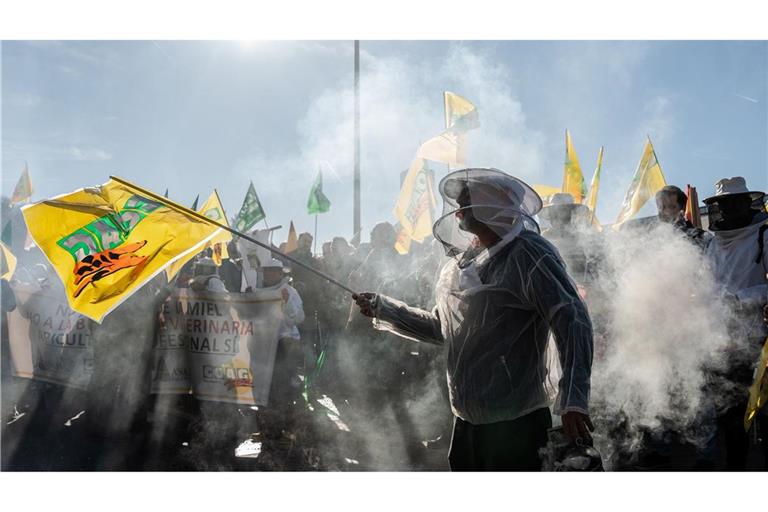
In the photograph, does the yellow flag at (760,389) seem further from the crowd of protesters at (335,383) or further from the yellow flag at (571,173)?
the yellow flag at (571,173)

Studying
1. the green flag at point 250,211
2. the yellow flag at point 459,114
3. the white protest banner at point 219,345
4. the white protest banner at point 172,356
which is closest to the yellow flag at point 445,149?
the yellow flag at point 459,114

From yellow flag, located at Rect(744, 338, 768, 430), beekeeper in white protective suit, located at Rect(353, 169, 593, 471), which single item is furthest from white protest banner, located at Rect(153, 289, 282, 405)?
yellow flag, located at Rect(744, 338, 768, 430)

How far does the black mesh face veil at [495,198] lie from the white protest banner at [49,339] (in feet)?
16.2

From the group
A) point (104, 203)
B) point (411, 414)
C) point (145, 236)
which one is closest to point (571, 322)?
point (145, 236)

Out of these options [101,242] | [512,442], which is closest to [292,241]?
[101,242]

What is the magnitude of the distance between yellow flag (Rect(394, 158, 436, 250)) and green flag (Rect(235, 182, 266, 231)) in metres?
3.77

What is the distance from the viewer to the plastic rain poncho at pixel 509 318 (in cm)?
239

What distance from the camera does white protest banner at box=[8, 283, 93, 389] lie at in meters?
6.24

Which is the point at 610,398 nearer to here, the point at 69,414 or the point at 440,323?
the point at 440,323

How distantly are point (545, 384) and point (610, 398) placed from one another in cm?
222

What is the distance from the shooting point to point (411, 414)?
20.4 ft

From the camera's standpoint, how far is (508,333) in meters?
2.55

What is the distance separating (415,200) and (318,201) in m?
4.33

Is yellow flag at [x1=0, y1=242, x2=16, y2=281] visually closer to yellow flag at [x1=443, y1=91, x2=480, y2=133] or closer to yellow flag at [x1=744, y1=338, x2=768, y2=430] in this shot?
yellow flag at [x1=443, y1=91, x2=480, y2=133]
